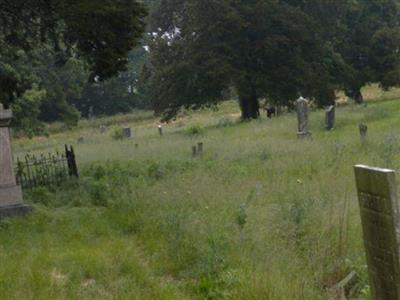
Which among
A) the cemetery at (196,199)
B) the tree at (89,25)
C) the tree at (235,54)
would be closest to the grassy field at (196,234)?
the cemetery at (196,199)

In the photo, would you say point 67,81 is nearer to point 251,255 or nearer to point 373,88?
point 373,88

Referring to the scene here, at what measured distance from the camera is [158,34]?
139 feet

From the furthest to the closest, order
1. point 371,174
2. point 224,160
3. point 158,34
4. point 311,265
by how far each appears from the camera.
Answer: point 158,34 → point 224,160 → point 311,265 → point 371,174

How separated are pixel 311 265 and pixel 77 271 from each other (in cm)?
282

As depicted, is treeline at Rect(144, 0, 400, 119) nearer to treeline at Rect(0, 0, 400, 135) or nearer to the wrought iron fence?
treeline at Rect(0, 0, 400, 135)

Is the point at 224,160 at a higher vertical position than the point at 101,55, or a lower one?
lower

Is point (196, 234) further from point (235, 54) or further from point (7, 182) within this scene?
point (235, 54)

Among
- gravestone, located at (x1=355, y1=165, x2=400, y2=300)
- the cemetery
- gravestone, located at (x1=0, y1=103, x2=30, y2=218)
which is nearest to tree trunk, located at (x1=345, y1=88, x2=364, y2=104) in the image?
the cemetery

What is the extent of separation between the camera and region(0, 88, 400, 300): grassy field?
6629 mm

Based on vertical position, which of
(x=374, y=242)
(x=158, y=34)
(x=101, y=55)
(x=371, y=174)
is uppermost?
(x=158, y=34)

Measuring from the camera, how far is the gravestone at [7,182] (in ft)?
38.9

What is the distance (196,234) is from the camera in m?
8.23

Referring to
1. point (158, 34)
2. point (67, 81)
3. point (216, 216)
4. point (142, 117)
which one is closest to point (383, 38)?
point (158, 34)

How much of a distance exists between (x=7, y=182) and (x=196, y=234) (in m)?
5.30
